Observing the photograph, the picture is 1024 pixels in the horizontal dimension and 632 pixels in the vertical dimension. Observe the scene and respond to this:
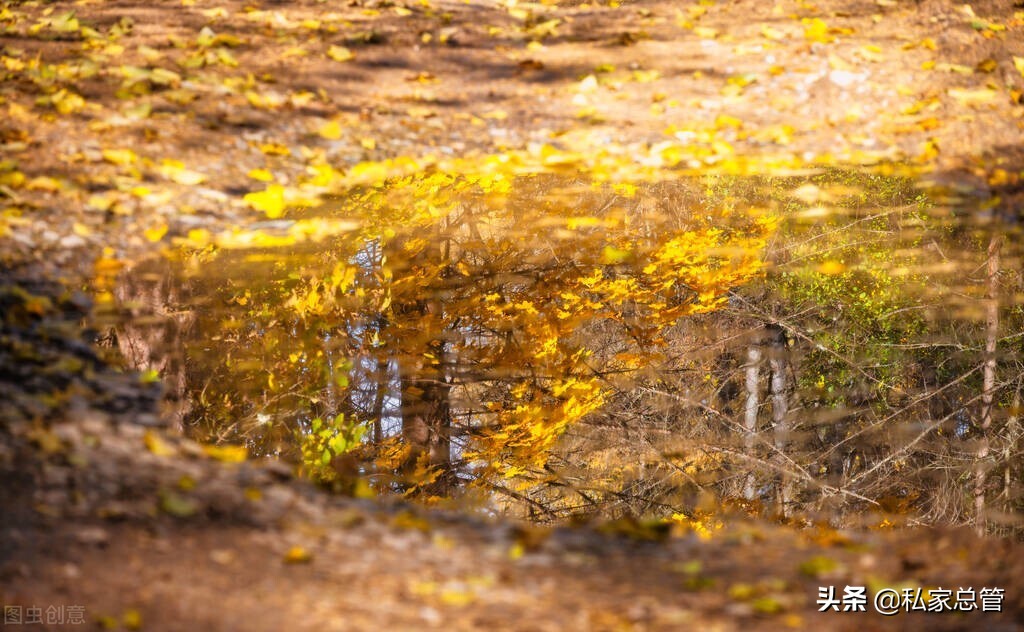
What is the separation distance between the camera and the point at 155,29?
19.7ft

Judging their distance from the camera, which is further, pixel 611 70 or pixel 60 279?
pixel 611 70

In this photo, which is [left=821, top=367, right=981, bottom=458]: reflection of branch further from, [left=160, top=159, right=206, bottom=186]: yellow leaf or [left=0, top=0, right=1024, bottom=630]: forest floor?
[left=160, top=159, right=206, bottom=186]: yellow leaf

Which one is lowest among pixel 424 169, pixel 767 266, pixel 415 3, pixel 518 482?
pixel 518 482

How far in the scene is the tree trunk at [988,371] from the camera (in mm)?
4332

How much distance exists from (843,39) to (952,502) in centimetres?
307

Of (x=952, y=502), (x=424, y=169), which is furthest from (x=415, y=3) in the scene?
(x=952, y=502)

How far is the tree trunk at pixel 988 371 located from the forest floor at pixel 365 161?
13.8 inches

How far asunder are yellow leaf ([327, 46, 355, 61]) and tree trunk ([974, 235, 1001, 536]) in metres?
3.90

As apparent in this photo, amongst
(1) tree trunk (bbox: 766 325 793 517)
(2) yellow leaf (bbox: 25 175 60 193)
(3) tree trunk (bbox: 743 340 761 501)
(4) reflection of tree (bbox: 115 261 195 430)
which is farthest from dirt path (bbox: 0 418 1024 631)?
(1) tree trunk (bbox: 766 325 793 517)

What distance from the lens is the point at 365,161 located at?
4.77m

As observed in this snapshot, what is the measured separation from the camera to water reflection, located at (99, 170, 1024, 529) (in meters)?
4.26

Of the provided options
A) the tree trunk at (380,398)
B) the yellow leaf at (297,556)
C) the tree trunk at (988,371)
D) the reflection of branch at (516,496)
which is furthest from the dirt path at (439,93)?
the yellow leaf at (297,556)

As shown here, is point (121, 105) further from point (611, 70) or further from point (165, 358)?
point (611, 70)

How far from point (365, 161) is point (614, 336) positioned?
5.32 ft
